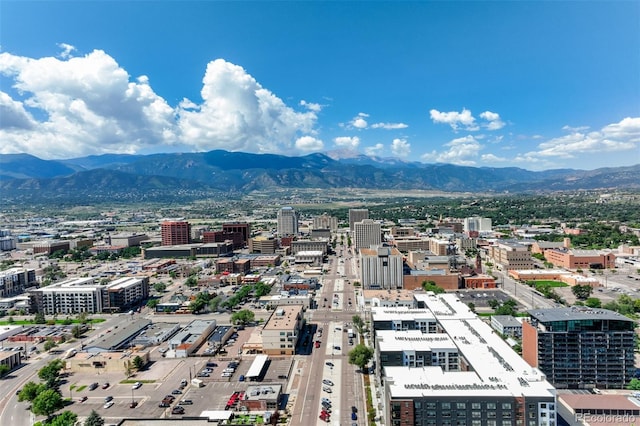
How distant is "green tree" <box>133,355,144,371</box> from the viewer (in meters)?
29.5

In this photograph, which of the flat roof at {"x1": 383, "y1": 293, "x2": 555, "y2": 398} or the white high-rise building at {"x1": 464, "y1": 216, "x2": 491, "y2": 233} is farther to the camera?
the white high-rise building at {"x1": 464, "y1": 216, "x2": 491, "y2": 233}

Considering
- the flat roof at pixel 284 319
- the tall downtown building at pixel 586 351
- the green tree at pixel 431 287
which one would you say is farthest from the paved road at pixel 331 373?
the tall downtown building at pixel 586 351

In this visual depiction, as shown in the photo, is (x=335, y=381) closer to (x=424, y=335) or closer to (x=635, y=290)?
(x=424, y=335)

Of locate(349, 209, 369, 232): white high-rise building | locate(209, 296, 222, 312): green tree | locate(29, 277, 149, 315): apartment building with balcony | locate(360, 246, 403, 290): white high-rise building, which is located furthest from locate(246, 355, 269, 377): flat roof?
locate(349, 209, 369, 232): white high-rise building

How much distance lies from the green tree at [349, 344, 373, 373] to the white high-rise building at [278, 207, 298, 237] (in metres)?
76.7

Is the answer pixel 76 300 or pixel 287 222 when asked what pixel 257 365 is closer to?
pixel 76 300

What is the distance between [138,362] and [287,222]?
76881 mm

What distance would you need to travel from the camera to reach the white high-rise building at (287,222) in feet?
345

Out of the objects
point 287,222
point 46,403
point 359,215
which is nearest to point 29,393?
point 46,403

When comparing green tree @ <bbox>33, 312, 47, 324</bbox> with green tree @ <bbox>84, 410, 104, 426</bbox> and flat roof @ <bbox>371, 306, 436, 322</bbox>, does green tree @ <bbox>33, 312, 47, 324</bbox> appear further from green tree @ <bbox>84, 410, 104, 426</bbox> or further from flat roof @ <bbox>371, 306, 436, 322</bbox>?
flat roof @ <bbox>371, 306, 436, 322</bbox>

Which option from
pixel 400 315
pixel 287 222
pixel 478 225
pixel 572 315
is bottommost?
pixel 400 315

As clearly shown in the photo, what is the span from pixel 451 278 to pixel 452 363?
27.2 m

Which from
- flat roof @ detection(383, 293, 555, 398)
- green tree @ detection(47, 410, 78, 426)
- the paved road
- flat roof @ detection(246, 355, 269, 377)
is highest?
flat roof @ detection(383, 293, 555, 398)

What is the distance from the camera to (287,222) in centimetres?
10600
